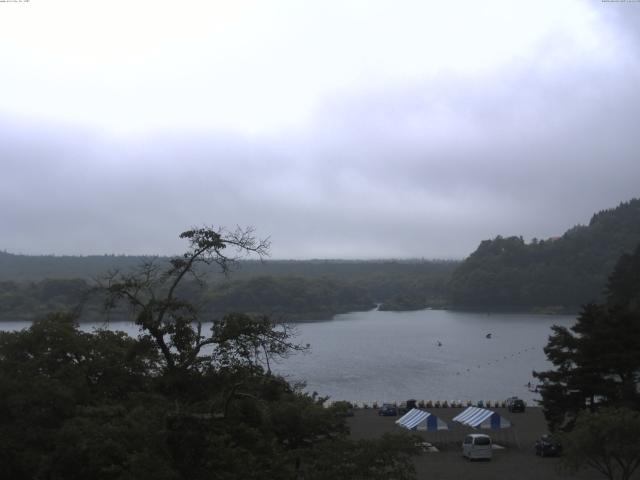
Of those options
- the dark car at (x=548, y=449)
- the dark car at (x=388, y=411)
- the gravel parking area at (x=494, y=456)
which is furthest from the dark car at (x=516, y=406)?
the dark car at (x=548, y=449)

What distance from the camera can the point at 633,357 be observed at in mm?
20641

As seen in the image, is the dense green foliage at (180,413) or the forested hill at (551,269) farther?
the forested hill at (551,269)

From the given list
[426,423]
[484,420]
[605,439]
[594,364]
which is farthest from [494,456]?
[605,439]

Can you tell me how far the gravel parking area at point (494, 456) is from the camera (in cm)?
Result: 1866

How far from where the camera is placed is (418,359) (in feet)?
199

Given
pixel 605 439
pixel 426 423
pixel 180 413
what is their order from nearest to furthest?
pixel 180 413
pixel 605 439
pixel 426 423

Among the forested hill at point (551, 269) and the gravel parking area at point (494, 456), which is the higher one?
the forested hill at point (551, 269)

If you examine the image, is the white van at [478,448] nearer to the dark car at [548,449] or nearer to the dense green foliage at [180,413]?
the dark car at [548,449]

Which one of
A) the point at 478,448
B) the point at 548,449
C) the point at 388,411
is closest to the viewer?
the point at 478,448

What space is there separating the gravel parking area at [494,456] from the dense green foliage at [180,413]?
7315mm

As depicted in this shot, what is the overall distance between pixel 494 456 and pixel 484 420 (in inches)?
135

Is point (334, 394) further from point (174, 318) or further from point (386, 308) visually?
point (386, 308)

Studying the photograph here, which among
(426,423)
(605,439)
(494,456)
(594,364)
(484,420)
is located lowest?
(494,456)

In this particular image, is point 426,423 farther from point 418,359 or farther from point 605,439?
point 418,359
